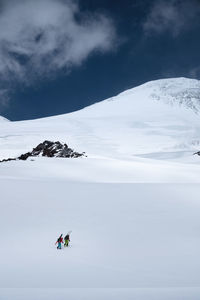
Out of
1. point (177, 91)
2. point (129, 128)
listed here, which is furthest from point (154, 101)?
point (129, 128)

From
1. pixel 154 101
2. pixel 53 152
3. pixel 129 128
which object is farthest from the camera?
pixel 154 101

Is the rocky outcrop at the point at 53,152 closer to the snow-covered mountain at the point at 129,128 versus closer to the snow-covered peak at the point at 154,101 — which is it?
the snow-covered mountain at the point at 129,128

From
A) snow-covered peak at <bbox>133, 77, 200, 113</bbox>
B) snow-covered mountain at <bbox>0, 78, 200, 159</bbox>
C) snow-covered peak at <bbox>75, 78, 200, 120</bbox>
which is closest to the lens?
snow-covered mountain at <bbox>0, 78, 200, 159</bbox>

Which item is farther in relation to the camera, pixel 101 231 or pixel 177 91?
pixel 177 91

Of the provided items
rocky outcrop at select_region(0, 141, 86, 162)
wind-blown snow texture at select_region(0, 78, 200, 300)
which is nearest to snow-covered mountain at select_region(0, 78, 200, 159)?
rocky outcrop at select_region(0, 141, 86, 162)

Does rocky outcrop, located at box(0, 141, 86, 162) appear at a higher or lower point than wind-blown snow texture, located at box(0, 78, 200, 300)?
higher

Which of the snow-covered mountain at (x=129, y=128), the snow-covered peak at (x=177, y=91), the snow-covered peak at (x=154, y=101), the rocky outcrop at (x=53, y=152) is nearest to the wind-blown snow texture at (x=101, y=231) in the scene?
the rocky outcrop at (x=53, y=152)

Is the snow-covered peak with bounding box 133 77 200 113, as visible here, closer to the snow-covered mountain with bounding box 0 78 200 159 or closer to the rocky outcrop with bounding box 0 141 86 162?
the snow-covered mountain with bounding box 0 78 200 159

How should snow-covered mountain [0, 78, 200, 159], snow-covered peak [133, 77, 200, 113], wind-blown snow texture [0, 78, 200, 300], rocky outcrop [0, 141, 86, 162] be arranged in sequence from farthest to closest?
snow-covered peak [133, 77, 200, 113]
snow-covered mountain [0, 78, 200, 159]
rocky outcrop [0, 141, 86, 162]
wind-blown snow texture [0, 78, 200, 300]

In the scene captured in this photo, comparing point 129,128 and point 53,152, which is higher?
point 129,128

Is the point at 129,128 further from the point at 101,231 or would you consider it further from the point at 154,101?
the point at 101,231

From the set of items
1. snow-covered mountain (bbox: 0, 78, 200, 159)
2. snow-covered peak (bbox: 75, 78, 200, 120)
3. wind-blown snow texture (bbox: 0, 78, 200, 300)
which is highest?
snow-covered peak (bbox: 75, 78, 200, 120)

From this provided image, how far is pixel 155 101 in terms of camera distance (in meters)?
145

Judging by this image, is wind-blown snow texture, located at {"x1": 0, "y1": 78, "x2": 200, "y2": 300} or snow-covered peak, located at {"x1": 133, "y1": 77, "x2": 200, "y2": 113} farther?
snow-covered peak, located at {"x1": 133, "y1": 77, "x2": 200, "y2": 113}
